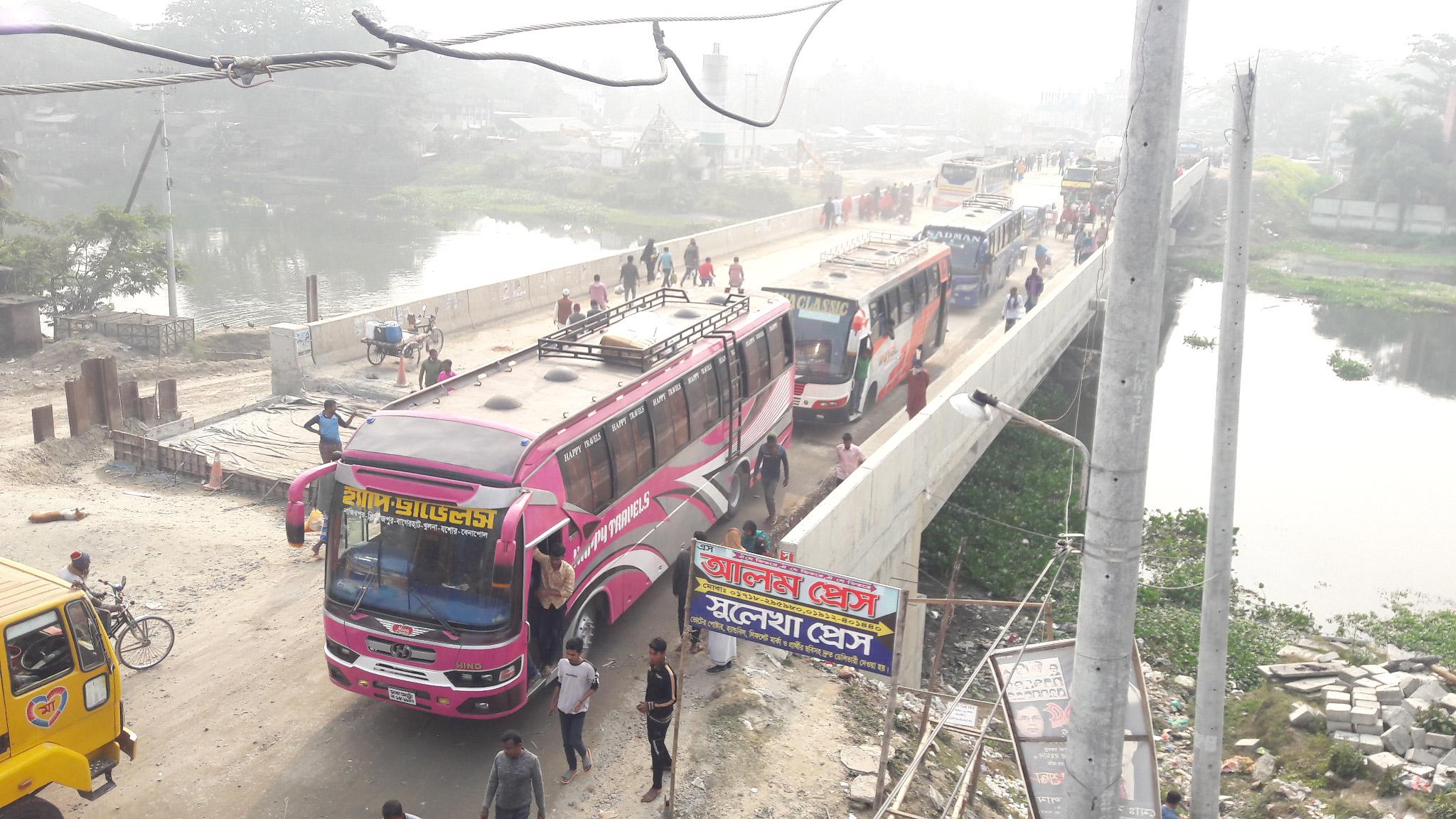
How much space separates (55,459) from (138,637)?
7142 mm

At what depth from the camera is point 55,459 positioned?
1623cm

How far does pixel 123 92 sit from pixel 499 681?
87.9 metres

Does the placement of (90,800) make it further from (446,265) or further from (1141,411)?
(446,265)

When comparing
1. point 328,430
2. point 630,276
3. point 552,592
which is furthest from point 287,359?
point 552,592

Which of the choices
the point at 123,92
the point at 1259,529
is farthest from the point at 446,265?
the point at 123,92

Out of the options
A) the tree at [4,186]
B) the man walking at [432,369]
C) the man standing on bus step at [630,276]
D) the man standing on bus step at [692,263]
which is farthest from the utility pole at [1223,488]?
the tree at [4,186]

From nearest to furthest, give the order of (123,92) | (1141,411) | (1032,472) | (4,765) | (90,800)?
(1141,411), (4,765), (90,800), (1032,472), (123,92)

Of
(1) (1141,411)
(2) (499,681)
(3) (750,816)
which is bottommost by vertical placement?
(3) (750,816)

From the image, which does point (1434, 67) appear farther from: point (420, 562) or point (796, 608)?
point (420, 562)

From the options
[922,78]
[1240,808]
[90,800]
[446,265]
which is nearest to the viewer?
[90,800]

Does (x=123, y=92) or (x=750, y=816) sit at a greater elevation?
(x=123, y=92)

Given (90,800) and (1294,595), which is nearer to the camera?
(90,800)

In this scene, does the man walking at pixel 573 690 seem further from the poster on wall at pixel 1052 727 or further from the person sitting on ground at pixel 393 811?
the poster on wall at pixel 1052 727

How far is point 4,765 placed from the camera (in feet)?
23.9
